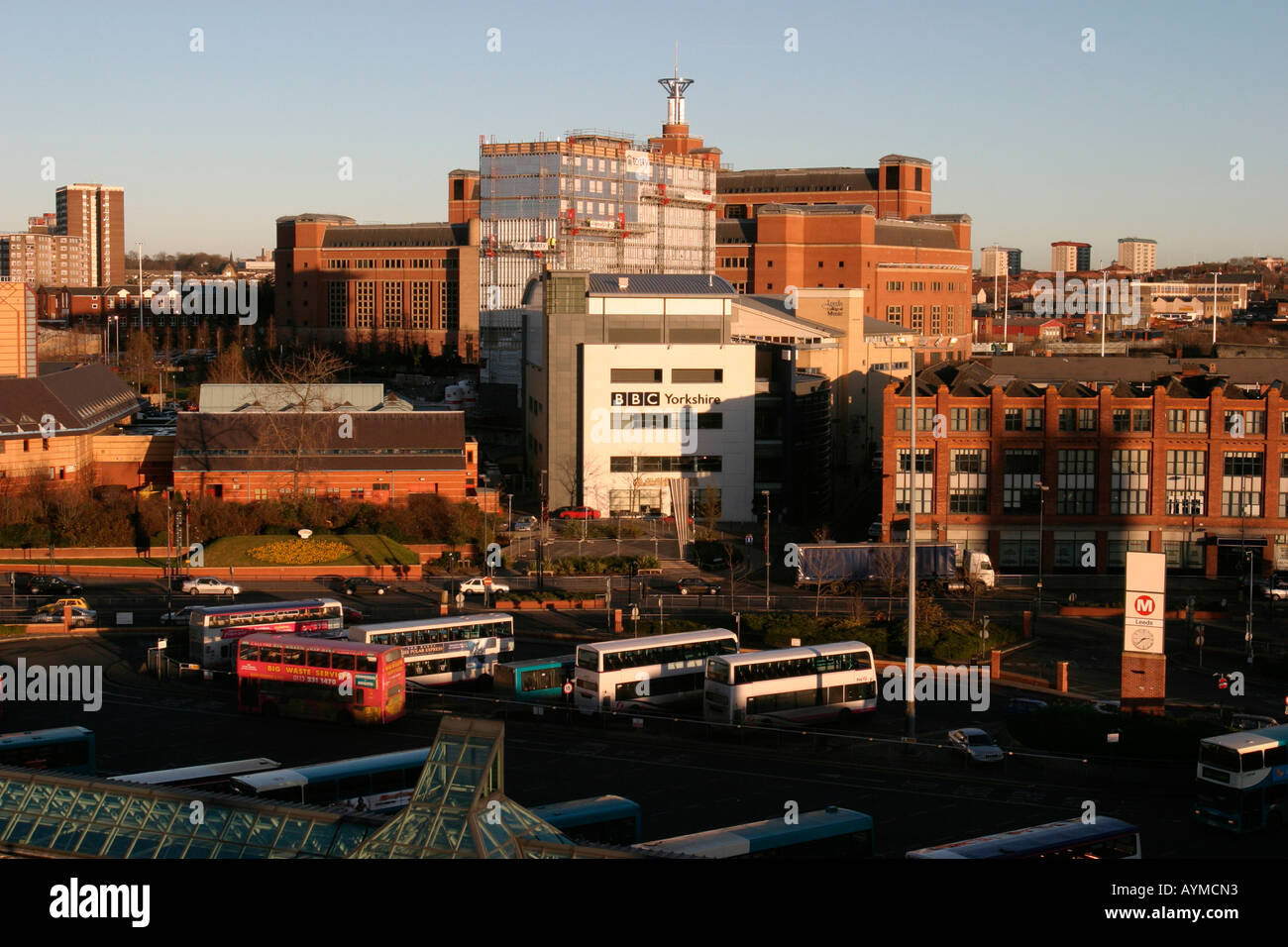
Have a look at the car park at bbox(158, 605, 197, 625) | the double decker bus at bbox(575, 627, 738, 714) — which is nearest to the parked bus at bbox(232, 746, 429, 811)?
the double decker bus at bbox(575, 627, 738, 714)

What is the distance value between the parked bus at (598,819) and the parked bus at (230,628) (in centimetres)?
1442

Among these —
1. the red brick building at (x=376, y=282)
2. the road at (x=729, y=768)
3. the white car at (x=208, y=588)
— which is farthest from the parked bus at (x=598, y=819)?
the red brick building at (x=376, y=282)

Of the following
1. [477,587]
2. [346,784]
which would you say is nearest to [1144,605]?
[346,784]

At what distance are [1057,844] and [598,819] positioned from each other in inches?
258

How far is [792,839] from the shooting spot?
20.1 meters

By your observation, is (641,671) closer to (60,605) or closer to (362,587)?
(362,587)

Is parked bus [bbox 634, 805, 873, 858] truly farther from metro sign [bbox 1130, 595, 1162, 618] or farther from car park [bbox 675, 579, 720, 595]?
car park [bbox 675, 579, 720, 595]

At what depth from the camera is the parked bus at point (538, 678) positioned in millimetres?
32344

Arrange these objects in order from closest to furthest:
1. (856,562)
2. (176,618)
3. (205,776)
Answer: (205,776)
(176,618)
(856,562)

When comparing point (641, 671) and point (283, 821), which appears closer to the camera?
point (283, 821)

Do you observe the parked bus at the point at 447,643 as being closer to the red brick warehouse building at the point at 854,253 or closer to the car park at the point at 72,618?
the car park at the point at 72,618

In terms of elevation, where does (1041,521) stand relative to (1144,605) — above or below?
above

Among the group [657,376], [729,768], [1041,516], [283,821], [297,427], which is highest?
[657,376]
